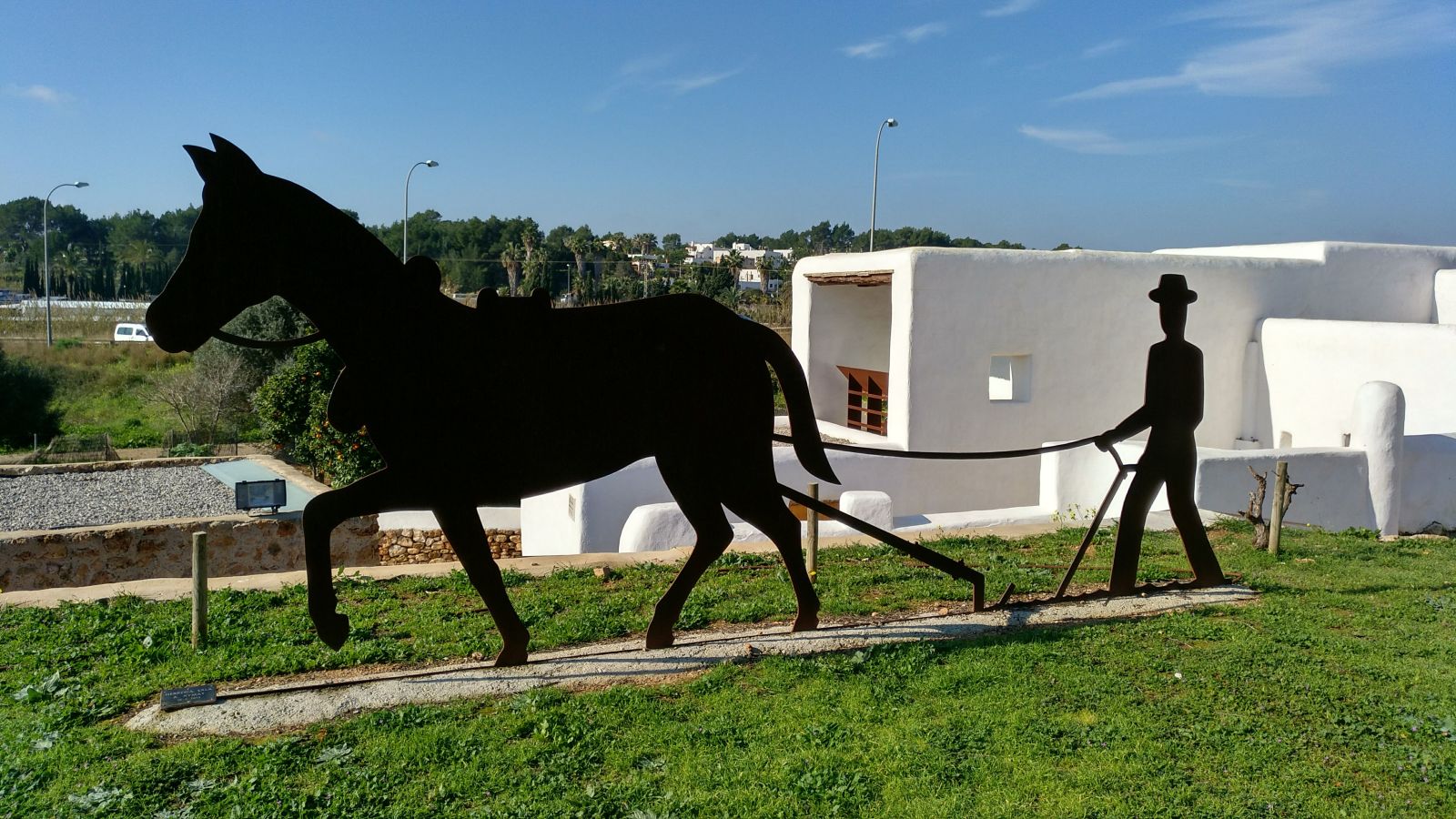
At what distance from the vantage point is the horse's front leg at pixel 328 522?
16.3ft

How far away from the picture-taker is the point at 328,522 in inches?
196

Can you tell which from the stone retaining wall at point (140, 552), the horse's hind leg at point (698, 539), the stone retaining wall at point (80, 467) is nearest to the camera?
the horse's hind leg at point (698, 539)

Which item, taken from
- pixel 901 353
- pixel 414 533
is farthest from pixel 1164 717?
pixel 414 533

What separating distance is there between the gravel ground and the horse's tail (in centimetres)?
1525

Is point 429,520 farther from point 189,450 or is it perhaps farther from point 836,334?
point 189,450

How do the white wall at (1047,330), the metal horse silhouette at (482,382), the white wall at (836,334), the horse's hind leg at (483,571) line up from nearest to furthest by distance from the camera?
1. the metal horse silhouette at (482,382)
2. the horse's hind leg at (483,571)
3. the white wall at (1047,330)
4. the white wall at (836,334)

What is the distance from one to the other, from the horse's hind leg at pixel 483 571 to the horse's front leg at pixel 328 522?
34 cm

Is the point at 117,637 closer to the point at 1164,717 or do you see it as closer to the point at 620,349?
the point at 620,349

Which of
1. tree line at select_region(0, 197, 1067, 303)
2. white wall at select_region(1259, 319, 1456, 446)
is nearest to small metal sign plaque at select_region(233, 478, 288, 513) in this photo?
white wall at select_region(1259, 319, 1456, 446)

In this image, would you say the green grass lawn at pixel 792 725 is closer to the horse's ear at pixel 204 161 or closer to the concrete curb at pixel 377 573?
the concrete curb at pixel 377 573

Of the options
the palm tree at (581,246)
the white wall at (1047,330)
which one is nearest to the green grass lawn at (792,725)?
the white wall at (1047,330)

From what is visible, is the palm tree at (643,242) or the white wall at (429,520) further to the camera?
the palm tree at (643,242)

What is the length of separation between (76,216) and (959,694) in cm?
8767

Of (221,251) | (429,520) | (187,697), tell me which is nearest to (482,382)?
(221,251)
